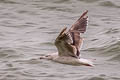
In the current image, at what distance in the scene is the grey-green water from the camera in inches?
436

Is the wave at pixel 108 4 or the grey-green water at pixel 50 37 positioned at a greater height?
the wave at pixel 108 4

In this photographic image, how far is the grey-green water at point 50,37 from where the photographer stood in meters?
11.1

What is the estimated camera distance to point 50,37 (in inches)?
549

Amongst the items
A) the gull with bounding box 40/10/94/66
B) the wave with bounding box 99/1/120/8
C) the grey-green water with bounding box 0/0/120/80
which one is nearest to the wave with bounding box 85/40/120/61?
the grey-green water with bounding box 0/0/120/80

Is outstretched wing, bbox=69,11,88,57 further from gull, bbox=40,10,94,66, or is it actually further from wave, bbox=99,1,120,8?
wave, bbox=99,1,120,8

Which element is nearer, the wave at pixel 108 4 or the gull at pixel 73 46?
the gull at pixel 73 46

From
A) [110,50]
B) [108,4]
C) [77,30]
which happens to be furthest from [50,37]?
[77,30]

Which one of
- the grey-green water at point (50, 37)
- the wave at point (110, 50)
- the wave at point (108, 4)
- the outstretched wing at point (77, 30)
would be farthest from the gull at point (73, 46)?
the wave at point (108, 4)

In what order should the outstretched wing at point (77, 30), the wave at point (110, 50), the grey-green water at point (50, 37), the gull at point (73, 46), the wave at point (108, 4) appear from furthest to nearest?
the wave at point (108, 4) → the wave at point (110, 50) → the grey-green water at point (50, 37) → the outstretched wing at point (77, 30) → the gull at point (73, 46)

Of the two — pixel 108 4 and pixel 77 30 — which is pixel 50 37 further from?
pixel 77 30

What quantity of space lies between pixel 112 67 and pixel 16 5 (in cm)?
653

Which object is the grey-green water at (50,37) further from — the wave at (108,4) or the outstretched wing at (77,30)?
the outstretched wing at (77,30)

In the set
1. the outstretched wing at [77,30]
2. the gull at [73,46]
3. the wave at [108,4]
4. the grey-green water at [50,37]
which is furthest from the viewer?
the wave at [108,4]

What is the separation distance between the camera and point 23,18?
15781 millimetres
